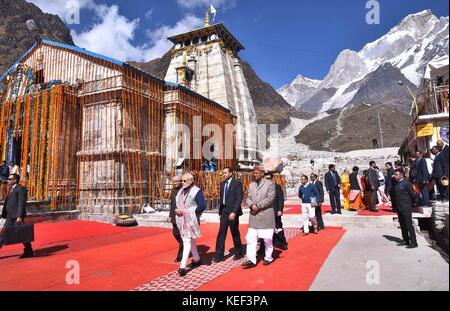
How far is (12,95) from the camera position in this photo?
15242 mm

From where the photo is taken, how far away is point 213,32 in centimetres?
2592

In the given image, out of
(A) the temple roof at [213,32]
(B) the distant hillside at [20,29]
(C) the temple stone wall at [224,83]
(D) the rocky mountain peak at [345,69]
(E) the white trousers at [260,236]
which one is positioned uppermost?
(D) the rocky mountain peak at [345,69]

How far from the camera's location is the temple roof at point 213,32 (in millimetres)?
25875

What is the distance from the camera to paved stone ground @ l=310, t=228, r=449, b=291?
3.62 m

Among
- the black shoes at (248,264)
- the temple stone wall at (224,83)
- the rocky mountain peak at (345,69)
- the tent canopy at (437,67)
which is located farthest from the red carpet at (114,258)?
the rocky mountain peak at (345,69)

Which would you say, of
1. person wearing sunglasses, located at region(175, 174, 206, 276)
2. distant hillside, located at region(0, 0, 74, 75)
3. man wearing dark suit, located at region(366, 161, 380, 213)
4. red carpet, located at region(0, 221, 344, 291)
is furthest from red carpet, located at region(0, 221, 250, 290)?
distant hillside, located at region(0, 0, 74, 75)

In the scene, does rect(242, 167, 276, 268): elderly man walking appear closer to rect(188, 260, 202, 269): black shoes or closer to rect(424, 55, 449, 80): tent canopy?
rect(188, 260, 202, 269): black shoes

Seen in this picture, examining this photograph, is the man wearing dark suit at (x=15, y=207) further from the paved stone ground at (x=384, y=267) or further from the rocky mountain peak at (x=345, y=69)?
the rocky mountain peak at (x=345, y=69)

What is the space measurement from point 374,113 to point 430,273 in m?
75.3

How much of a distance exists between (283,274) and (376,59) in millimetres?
199868

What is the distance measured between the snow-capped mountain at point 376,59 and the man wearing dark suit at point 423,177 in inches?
5303

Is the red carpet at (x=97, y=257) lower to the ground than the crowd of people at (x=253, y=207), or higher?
lower

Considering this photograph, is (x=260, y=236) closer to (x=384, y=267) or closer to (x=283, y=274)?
(x=283, y=274)

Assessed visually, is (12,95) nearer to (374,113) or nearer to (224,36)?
(224,36)
